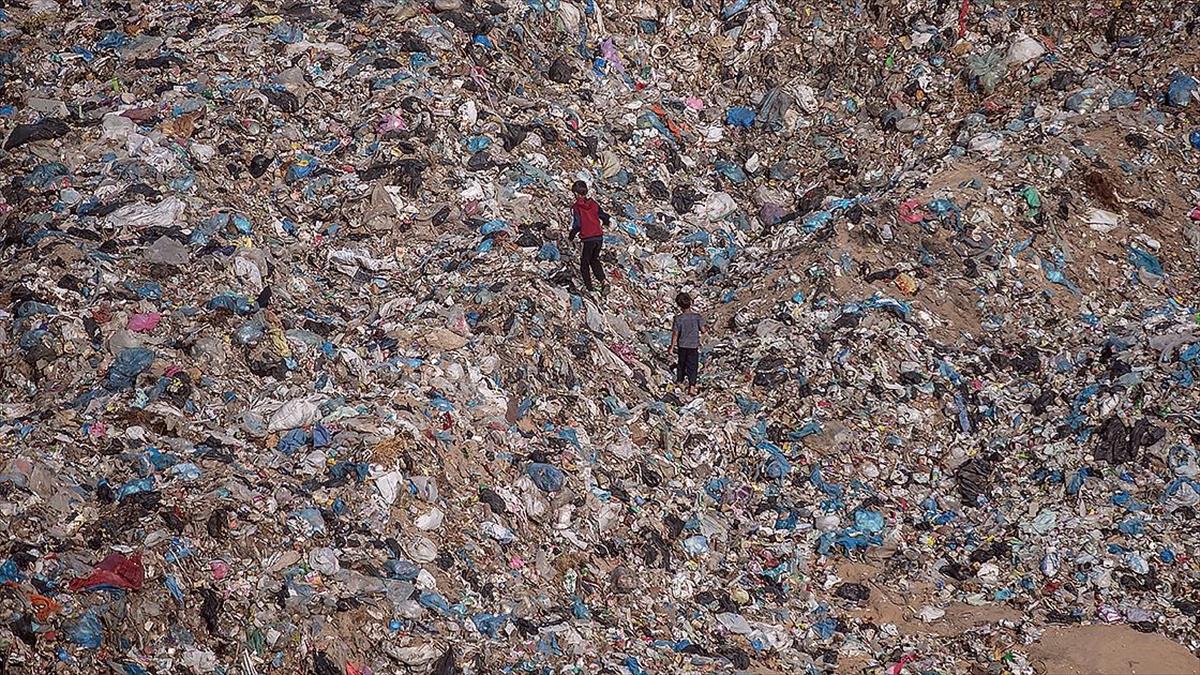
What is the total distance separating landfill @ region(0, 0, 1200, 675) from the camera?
6.83m

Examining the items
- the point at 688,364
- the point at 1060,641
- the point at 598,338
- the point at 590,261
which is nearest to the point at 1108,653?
the point at 1060,641

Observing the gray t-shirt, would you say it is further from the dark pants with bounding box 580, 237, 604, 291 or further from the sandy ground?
the sandy ground

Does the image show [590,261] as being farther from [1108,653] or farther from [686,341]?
[1108,653]

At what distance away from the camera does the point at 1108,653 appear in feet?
22.4

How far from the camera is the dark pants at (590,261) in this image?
916cm

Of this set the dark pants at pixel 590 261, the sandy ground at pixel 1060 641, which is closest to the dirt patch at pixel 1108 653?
the sandy ground at pixel 1060 641

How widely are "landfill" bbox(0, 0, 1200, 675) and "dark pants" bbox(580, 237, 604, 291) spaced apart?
171mm

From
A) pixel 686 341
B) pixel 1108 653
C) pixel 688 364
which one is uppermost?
pixel 1108 653

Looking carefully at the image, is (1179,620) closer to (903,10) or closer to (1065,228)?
(1065,228)

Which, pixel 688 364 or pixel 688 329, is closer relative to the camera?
pixel 688 329

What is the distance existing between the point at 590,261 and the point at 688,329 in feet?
3.48

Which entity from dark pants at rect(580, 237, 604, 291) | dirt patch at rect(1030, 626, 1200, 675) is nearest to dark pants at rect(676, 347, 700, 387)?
dark pants at rect(580, 237, 604, 291)

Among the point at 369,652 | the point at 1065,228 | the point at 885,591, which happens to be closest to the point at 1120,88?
the point at 1065,228

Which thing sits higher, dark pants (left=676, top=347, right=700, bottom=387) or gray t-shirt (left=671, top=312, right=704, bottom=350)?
gray t-shirt (left=671, top=312, right=704, bottom=350)
